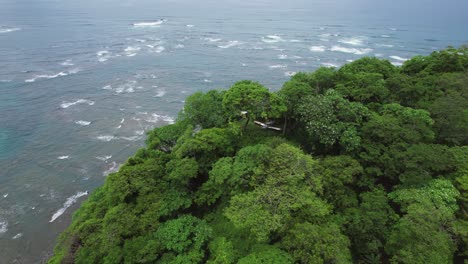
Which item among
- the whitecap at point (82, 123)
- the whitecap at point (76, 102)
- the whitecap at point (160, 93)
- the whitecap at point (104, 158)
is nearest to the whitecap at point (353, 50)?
the whitecap at point (160, 93)

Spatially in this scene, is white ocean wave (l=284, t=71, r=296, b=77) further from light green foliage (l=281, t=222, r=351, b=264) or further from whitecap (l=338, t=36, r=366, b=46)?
light green foliage (l=281, t=222, r=351, b=264)

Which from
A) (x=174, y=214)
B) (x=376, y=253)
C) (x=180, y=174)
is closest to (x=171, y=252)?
(x=174, y=214)

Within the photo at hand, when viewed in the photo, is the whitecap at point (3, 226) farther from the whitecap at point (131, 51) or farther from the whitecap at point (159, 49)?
the whitecap at point (159, 49)

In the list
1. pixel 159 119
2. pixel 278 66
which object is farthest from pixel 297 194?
pixel 278 66

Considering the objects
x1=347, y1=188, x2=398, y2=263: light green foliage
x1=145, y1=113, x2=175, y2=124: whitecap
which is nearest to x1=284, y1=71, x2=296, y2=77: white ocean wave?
x1=145, y1=113, x2=175, y2=124: whitecap

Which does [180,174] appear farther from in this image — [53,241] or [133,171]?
[53,241]
